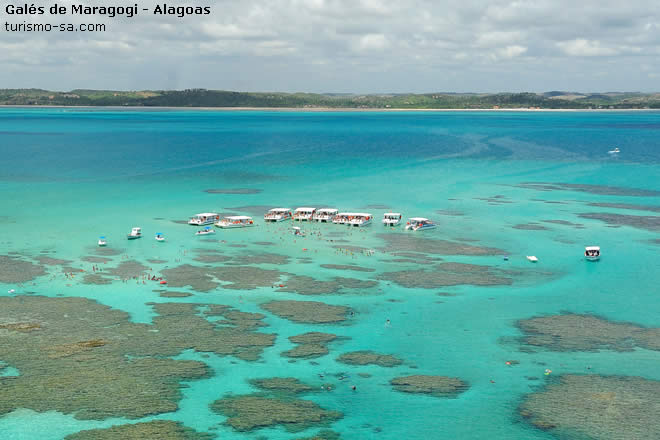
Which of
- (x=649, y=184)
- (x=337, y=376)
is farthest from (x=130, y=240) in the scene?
(x=649, y=184)

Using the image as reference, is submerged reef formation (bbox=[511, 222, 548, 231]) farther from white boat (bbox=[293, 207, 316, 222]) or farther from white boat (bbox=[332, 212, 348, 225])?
white boat (bbox=[293, 207, 316, 222])

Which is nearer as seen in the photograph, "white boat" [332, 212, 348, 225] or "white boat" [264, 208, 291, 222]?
"white boat" [332, 212, 348, 225]

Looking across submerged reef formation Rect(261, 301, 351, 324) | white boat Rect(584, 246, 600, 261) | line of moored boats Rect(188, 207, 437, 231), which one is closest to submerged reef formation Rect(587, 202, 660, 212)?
line of moored boats Rect(188, 207, 437, 231)

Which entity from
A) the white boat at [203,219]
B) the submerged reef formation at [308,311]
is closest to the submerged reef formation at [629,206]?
the white boat at [203,219]

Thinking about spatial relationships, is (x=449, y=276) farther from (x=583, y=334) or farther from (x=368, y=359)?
(x=368, y=359)

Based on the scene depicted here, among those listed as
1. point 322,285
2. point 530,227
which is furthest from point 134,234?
point 530,227

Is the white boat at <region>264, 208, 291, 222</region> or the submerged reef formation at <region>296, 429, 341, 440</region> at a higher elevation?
the white boat at <region>264, 208, 291, 222</region>

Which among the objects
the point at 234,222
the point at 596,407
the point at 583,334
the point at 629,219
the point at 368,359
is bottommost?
the point at 596,407
